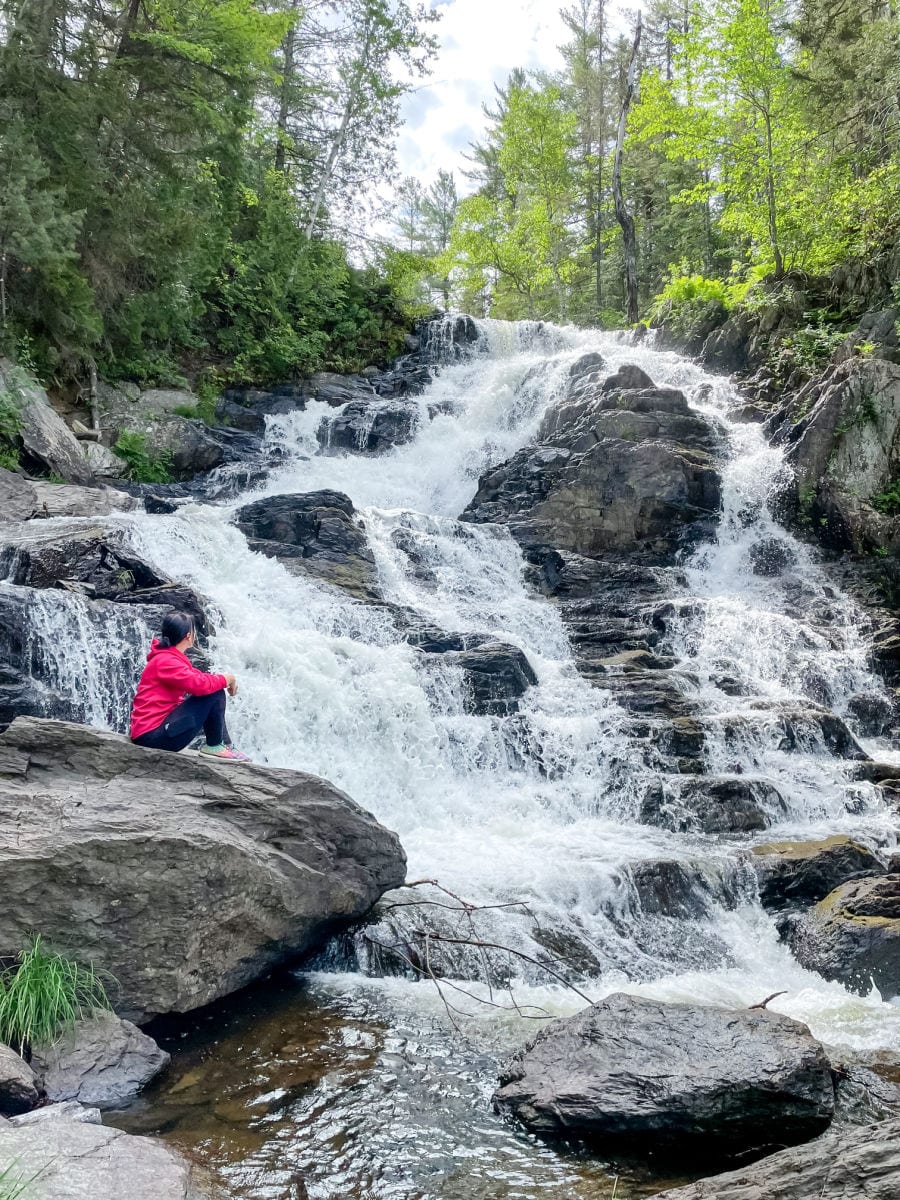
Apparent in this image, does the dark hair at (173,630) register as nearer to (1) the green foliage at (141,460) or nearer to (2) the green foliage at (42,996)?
(2) the green foliage at (42,996)

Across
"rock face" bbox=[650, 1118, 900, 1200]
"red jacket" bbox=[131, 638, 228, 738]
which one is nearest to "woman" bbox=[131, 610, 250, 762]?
"red jacket" bbox=[131, 638, 228, 738]

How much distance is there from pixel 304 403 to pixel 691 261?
1616 centimetres

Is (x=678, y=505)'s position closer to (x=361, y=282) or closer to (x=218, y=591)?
(x=218, y=591)

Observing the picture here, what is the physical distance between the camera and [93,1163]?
3.21 m

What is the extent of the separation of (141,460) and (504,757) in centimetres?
1141

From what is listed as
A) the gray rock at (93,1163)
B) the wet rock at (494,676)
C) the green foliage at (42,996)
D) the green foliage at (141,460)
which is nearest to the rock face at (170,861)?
the green foliage at (42,996)

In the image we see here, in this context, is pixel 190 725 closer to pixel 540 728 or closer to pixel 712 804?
pixel 540 728

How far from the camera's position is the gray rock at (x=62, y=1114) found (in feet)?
12.0

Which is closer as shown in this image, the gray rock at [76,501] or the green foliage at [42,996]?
the green foliage at [42,996]

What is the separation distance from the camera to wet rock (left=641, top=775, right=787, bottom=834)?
966cm

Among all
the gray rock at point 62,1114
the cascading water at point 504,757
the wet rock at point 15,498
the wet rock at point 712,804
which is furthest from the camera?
the wet rock at point 15,498

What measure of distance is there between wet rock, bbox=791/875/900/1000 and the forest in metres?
15.8

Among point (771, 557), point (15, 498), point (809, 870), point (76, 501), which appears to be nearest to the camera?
point (809, 870)

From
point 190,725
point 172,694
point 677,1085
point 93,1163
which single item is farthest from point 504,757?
point 93,1163
